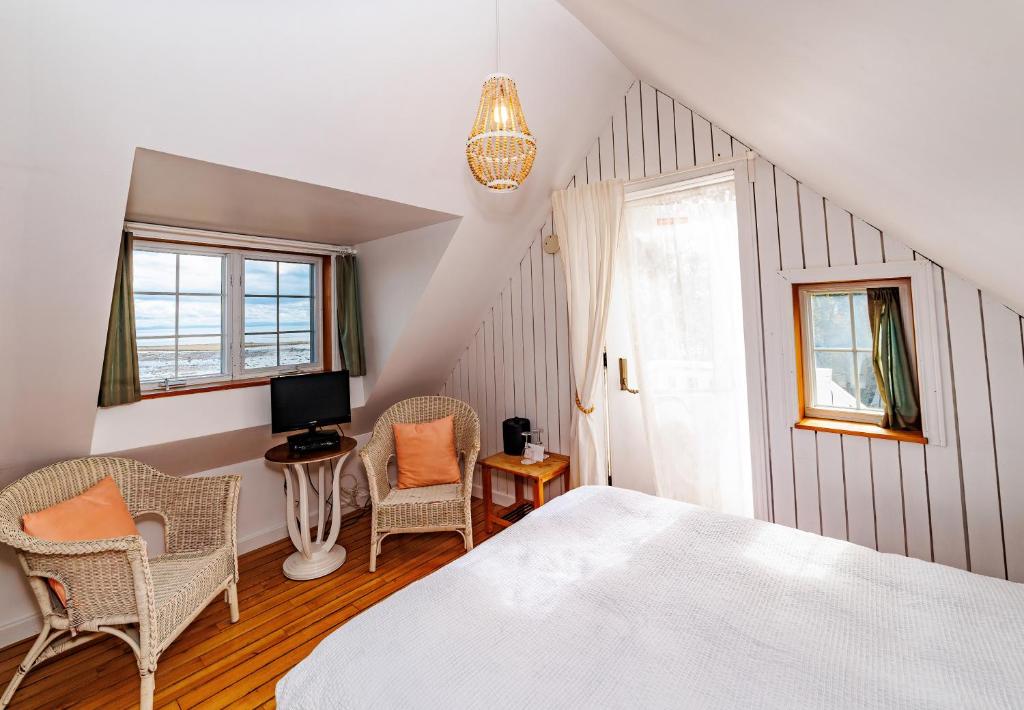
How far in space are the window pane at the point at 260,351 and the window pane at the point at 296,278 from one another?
14.3 inches

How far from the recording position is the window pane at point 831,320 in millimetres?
2273

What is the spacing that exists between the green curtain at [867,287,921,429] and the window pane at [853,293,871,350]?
0.09 ft

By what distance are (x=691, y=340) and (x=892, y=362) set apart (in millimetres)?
919

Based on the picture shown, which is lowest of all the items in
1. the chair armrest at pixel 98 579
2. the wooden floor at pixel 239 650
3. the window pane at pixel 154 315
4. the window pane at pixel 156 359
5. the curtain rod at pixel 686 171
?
the wooden floor at pixel 239 650

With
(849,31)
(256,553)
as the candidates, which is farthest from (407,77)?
(256,553)

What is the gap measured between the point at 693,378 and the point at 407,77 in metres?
2.17

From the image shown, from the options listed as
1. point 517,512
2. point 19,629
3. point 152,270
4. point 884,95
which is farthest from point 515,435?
point 19,629

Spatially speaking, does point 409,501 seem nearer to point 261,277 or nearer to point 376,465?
point 376,465

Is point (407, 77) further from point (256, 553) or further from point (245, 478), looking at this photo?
point (256, 553)

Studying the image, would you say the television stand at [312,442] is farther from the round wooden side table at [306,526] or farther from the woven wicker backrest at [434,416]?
the woven wicker backrest at [434,416]

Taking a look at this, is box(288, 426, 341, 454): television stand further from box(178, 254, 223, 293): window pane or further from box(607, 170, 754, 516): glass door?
box(607, 170, 754, 516): glass door

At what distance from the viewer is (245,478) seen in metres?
3.10

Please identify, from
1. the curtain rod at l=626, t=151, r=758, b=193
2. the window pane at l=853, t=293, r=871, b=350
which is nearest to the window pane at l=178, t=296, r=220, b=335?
the curtain rod at l=626, t=151, r=758, b=193

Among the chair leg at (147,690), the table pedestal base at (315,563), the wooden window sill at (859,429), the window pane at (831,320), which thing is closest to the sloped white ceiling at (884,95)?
the window pane at (831,320)
